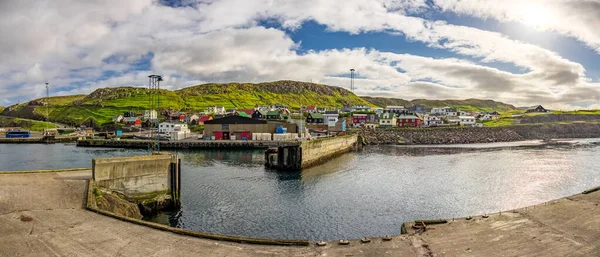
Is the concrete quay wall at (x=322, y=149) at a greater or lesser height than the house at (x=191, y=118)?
lesser

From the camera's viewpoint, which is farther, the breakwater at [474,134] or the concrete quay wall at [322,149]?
the breakwater at [474,134]

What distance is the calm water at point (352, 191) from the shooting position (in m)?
23.8

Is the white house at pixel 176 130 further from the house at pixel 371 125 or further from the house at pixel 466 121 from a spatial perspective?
the house at pixel 466 121

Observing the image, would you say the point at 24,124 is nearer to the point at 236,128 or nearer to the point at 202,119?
the point at 202,119

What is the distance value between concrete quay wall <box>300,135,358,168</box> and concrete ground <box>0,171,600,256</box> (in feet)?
107

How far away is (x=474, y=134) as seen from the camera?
10619 cm

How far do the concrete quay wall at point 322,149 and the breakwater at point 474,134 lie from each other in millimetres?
21595

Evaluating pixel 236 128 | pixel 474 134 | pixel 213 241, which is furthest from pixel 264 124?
pixel 213 241

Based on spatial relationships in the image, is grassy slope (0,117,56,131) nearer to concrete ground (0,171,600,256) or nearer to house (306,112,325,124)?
house (306,112,325,124)

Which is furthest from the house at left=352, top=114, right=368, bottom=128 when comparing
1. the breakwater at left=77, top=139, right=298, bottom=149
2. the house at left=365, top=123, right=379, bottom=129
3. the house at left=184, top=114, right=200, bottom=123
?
the house at left=184, top=114, right=200, bottom=123

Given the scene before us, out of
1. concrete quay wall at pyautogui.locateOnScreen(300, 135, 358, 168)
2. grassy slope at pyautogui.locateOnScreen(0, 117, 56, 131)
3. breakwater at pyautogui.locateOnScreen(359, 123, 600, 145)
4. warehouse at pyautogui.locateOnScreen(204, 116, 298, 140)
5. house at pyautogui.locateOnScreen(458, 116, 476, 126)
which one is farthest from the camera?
grassy slope at pyautogui.locateOnScreen(0, 117, 56, 131)

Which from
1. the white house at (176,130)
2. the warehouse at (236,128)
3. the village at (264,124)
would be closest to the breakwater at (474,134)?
the village at (264,124)

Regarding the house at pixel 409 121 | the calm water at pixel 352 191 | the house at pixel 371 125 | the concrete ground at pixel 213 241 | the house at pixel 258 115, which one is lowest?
the calm water at pixel 352 191

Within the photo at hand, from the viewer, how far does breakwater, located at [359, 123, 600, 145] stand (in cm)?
9800
